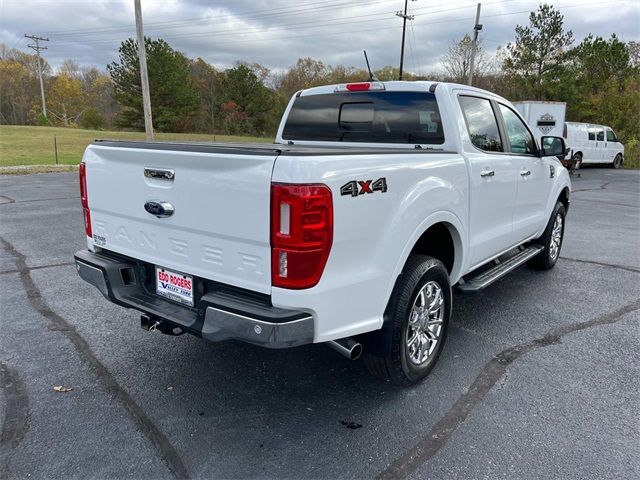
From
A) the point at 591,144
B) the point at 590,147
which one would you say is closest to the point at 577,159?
the point at 590,147

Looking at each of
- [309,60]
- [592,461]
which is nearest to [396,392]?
[592,461]

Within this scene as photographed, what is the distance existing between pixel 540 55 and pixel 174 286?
40256 mm

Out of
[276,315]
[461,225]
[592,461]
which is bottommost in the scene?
[592,461]

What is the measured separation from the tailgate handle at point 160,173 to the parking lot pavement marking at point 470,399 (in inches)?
75.2

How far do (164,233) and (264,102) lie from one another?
2370 inches

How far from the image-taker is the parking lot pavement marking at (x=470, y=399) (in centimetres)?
245

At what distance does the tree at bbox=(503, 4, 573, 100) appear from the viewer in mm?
35312

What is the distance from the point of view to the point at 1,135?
4188 cm

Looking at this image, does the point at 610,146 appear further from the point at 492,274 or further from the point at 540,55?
the point at 492,274

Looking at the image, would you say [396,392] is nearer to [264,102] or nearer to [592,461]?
[592,461]

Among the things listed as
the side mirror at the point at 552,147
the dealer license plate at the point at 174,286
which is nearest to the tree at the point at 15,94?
the side mirror at the point at 552,147

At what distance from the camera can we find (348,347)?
2.66m

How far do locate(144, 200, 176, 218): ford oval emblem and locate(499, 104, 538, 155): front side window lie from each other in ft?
10.7

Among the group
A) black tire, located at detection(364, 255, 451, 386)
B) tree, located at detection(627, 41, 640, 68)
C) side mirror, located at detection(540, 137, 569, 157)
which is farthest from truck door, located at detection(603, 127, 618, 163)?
black tire, located at detection(364, 255, 451, 386)
